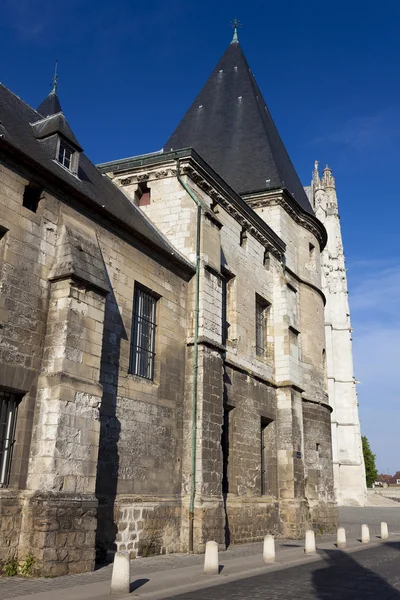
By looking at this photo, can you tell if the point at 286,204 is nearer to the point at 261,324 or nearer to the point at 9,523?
the point at 261,324

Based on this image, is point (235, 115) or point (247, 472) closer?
point (247, 472)

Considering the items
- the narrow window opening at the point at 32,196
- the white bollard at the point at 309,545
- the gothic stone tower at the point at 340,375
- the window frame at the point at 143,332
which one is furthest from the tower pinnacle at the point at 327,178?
the narrow window opening at the point at 32,196

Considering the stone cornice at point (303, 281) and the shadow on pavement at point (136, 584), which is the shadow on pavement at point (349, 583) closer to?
the shadow on pavement at point (136, 584)

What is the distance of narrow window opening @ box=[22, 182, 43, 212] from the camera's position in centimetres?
988

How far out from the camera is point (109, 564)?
9.80 m

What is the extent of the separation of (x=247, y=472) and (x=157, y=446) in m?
3.97

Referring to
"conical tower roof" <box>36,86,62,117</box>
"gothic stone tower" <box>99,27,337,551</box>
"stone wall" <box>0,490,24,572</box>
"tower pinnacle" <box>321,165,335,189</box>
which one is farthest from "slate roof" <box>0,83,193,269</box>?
"tower pinnacle" <box>321,165,335,189</box>

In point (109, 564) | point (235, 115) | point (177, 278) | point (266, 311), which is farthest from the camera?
point (235, 115)

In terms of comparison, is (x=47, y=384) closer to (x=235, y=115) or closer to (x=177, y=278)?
(x=177, y=278)

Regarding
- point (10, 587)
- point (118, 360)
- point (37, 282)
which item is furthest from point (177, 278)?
point (10, 587)

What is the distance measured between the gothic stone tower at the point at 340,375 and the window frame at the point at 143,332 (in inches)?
1122

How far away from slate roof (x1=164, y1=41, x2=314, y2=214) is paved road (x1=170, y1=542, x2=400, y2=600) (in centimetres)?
1290

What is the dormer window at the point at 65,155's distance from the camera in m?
12.0

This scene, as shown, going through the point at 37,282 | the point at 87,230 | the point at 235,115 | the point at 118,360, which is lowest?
the point at 118,360
